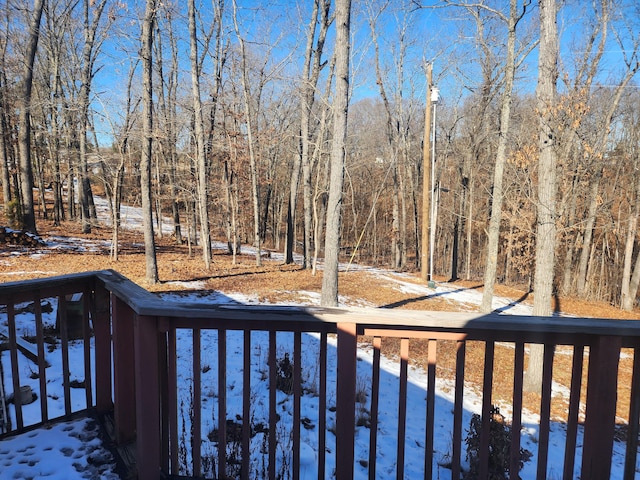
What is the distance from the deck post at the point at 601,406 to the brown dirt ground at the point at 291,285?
5.03 metres

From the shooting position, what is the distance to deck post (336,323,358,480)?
174 centimetres

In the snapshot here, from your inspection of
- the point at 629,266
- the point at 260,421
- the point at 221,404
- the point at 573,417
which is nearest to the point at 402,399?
the point at 573,417

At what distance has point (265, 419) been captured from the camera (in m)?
3.89

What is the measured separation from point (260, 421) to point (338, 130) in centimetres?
586

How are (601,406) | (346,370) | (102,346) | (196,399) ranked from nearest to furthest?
(601,406) < (346,370) < (196,399) < (102,346)

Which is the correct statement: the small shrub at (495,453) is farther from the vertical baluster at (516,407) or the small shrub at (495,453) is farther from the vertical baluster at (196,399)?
the vertical baluster at (196,399)

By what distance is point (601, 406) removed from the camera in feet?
5.44

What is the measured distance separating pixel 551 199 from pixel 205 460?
6492 mm

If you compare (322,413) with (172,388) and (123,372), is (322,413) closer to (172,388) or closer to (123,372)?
(172,388)

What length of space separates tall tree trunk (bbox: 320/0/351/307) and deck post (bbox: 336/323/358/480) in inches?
232

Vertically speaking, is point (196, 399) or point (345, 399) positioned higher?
point (345, 399)

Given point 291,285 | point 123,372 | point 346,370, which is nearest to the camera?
point 346,370

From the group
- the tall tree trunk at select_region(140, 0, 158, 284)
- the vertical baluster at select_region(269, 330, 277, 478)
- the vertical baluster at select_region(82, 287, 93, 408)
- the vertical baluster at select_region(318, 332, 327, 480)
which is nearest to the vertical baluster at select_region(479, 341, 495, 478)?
the vertical baluster at select_region(318, 332, 327, 480)

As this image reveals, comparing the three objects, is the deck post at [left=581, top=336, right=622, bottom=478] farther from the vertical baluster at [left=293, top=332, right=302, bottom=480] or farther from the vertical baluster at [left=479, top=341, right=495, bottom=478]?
the vertical baluster at [left=293, top=332, right=302, bottom=480]
